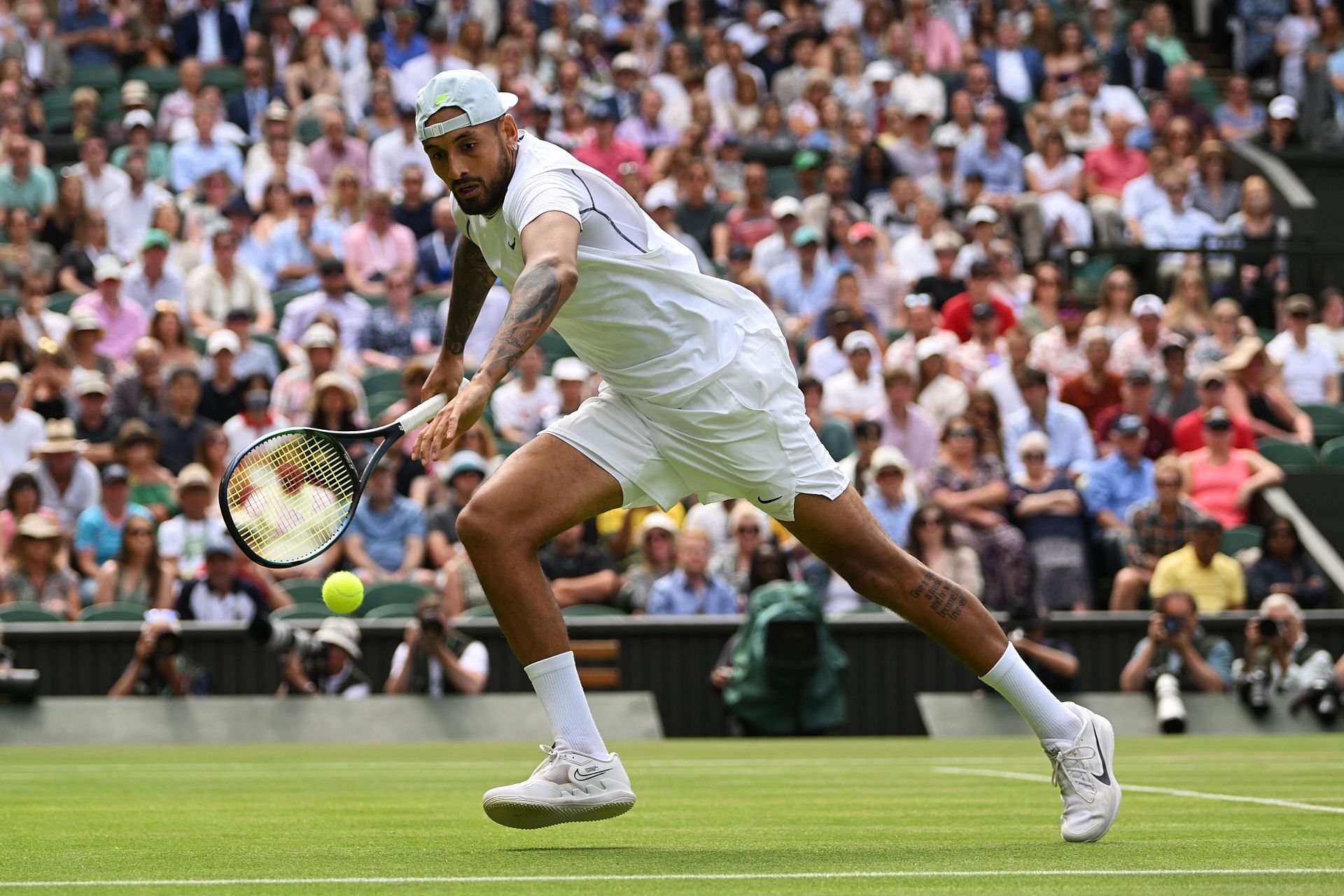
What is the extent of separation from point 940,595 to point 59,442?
9.59 meters

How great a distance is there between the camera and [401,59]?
1928 cm

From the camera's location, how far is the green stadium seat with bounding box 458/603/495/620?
12.9 meters

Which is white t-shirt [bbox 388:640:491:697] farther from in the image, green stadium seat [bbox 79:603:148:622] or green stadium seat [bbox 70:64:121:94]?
green stadium seat [bbox 70:64:121:94]

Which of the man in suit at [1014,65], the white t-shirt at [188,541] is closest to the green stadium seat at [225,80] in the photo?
the white t-shirt at [188,541]

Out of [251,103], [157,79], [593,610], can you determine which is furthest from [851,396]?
[157,79]

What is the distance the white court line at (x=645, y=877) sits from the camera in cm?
432

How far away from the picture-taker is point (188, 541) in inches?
517

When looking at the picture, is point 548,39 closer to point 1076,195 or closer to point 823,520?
point 1076,195

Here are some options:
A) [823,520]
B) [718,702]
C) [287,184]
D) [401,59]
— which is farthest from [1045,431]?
[823,520]

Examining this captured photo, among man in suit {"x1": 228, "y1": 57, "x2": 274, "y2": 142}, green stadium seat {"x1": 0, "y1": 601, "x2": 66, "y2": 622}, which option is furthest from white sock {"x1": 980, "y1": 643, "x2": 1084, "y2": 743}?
man in suit {"x1": 228, "y1": 57, "x2": 274, "y2": 142}

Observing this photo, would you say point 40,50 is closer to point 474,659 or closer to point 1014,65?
point 474,659

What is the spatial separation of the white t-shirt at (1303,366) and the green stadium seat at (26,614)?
9.66 meters

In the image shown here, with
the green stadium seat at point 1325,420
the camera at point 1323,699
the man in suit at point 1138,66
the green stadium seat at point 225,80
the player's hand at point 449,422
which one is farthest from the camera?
the man in suit at point 1138,66

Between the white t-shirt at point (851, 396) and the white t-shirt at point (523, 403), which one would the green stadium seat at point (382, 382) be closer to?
the white t-shirt at point (523, 403)
